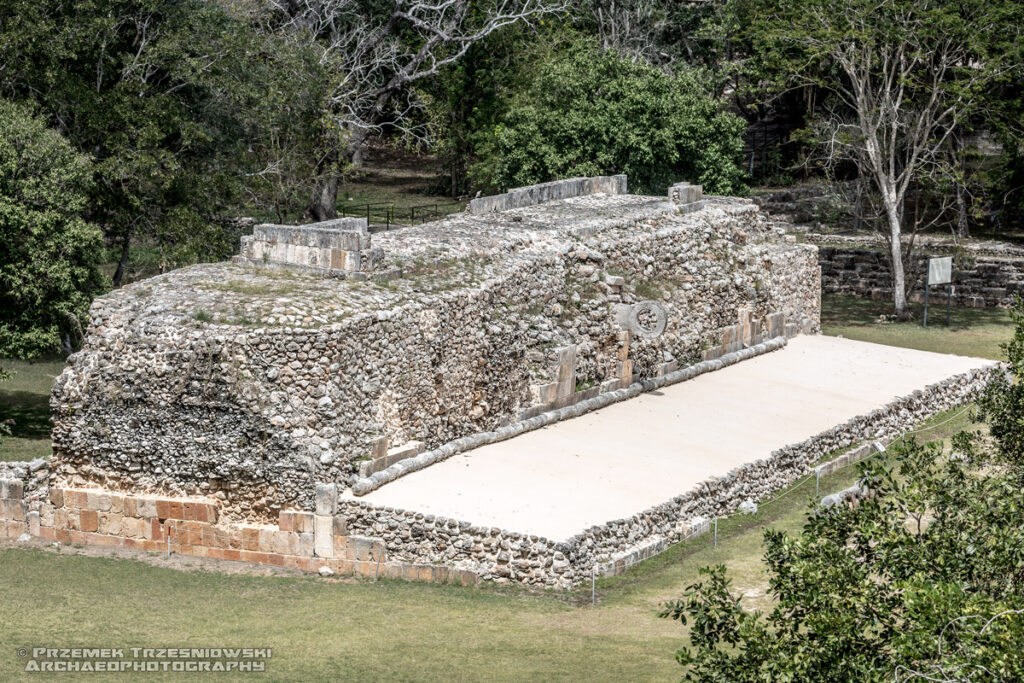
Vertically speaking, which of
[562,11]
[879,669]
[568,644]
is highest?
[562,11]

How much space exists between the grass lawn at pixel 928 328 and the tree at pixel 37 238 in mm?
18651

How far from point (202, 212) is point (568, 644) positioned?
18525 millimetres

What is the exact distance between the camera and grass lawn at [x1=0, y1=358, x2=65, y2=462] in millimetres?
26031

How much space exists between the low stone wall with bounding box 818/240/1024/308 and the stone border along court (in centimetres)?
1699

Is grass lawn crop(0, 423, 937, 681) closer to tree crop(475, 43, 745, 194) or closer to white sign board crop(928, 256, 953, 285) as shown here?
white sign board crop(928, 256, 953, 285)

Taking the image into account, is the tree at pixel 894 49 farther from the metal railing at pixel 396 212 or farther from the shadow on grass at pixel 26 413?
the shadow on grass at pixel 26 413

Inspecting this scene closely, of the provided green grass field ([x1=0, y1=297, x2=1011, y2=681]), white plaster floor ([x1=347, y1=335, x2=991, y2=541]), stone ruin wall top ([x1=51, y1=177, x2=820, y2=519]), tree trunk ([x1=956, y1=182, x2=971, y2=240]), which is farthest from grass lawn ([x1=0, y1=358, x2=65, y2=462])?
tree trunk ([x1=956, y1=182, x2=971, y2=240])

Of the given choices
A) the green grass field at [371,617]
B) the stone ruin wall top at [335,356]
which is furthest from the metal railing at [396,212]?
the green grass field at [371,617]

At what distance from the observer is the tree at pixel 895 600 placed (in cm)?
994

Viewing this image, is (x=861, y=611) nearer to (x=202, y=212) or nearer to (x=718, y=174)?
(x=202, y=212)

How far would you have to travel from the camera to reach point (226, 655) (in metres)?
16.2

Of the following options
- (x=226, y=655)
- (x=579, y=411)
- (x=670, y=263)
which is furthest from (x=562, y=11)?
(x=226, y=655)

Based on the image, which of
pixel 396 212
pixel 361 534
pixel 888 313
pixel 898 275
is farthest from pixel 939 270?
pixel 361 534

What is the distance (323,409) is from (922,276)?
2553 centimetres
